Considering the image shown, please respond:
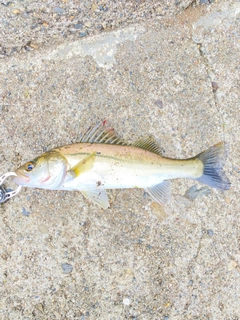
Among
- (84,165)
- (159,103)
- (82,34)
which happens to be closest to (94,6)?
(82,34)

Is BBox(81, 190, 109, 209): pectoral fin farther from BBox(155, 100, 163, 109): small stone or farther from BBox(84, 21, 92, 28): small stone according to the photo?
BBox(84, 21, 92, 28): small stone

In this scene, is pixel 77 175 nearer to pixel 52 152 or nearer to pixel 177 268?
pixel 52 152

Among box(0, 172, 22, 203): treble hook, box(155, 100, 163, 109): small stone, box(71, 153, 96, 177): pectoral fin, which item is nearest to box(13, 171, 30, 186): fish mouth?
box(0, 172, 22, 203): treble hook

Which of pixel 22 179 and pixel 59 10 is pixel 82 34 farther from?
pixel 22 179

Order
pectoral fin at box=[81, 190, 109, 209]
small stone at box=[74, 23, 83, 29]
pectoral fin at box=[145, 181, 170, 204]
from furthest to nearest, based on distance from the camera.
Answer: small stone at box=[74, 23, 83, 29]
pectoral fin at box=[145, 181, 170, 204]
pectoral fin at box=[81, 190, 109, 209]

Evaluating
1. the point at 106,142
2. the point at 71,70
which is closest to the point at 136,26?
the point at 71,70

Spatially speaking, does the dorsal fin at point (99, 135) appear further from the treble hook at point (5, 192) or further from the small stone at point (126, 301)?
the small stone at point (126, 301)

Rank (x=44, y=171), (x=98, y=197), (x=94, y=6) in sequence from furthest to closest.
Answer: (x=94, y=6), (x=98, y=197), (x=44, y=171)
